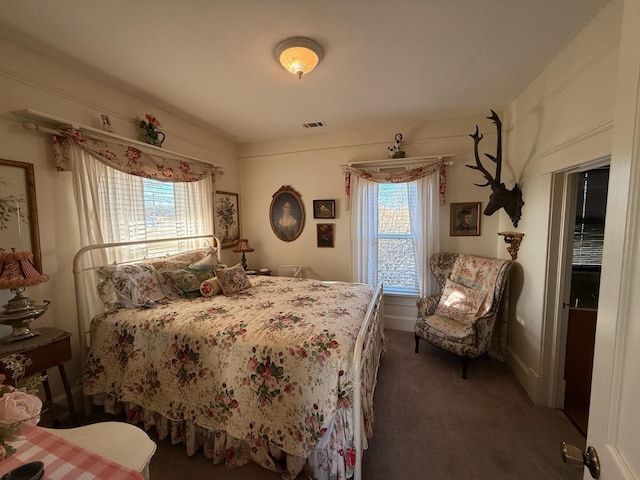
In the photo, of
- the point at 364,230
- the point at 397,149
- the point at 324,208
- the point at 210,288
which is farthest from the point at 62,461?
the point at 397,149

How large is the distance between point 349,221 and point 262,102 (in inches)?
73.4

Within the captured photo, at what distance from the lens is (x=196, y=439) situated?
1.83 meters

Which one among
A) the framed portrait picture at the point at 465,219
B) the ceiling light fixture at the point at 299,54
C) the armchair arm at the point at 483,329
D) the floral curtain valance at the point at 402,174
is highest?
the ceiling light fixture at the point at 299,54

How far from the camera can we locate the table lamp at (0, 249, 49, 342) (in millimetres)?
1622

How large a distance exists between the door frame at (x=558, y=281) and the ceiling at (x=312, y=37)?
1038 millimetres

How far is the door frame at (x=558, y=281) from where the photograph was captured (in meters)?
2.03

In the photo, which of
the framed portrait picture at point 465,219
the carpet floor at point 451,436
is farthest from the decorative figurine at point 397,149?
the carpet floor at point 451,436

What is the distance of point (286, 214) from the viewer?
4117 mm

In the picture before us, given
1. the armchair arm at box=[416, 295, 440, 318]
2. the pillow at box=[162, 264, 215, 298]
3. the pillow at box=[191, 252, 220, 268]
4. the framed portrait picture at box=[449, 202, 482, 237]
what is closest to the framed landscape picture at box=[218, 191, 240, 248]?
the pillow at box=[191, 252, 220, 268]

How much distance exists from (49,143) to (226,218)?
6.86 feet

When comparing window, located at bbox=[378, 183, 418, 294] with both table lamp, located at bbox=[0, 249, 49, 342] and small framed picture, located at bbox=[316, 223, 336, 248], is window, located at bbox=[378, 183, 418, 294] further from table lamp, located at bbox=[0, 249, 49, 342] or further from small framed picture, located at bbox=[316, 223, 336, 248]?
table lamp, located at bbox=[0, 249, 49, 342]

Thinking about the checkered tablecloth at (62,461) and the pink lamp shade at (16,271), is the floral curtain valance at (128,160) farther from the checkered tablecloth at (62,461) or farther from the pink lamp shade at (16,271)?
the checkered tablecloth at (62,461)

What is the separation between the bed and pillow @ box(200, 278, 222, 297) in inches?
3.3

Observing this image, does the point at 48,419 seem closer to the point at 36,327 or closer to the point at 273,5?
the point at 36,327
